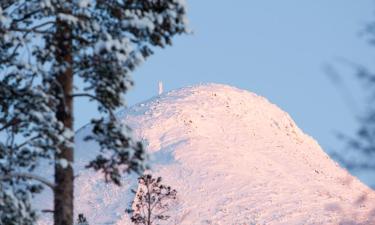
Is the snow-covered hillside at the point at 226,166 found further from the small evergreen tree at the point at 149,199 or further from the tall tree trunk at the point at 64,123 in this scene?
the tall tree trunk at the point at 64,123

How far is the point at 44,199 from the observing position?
3885 inches

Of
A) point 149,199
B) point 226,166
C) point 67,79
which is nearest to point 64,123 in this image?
point 67,79

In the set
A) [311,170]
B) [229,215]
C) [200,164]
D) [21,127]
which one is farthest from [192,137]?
[21,127]

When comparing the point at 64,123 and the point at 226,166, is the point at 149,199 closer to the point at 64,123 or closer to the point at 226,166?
the point at 64,123

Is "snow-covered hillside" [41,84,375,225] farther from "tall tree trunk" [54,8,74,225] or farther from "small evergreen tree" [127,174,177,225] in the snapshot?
"tall tree trunk" [54,8,74,225]

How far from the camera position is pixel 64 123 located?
12.6 meters

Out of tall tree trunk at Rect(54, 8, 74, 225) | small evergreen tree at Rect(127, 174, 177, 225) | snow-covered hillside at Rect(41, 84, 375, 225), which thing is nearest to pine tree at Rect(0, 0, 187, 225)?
tall tree trunk at Rect(54, 8, 74, 225)

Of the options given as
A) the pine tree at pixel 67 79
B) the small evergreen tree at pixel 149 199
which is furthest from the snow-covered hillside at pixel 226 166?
the pine tree at pixel 67 79

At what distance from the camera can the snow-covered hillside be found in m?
88.8

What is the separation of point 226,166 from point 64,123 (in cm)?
8934

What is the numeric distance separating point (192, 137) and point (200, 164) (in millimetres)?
6846

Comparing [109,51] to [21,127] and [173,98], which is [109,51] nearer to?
[21,127]

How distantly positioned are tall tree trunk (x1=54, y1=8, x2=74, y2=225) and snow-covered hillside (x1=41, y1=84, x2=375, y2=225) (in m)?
68.5

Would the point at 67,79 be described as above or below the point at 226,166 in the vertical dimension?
below
